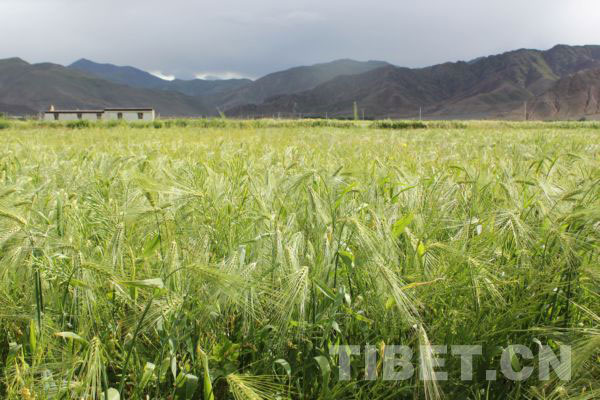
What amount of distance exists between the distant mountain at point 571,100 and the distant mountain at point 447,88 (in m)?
13.7

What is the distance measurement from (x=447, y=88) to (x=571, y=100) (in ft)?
222

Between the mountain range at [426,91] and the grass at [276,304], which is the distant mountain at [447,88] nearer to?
the mountain range at [426,91]

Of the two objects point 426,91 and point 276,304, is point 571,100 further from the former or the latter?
point 276,304

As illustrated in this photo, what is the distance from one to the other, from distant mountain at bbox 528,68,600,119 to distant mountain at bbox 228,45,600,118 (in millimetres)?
13729

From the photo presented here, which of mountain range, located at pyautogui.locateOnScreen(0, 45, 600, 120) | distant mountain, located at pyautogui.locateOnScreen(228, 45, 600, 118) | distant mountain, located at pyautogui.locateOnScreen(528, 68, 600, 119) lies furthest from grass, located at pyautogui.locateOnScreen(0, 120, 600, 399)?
distant mountain, located at pyautogui.locateOnScreen(228, 45, 600, 118)

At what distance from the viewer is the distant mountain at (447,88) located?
148750 mm

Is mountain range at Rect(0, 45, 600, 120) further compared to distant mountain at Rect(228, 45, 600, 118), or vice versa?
distant mountain at Rect(228, 45, 600, 118)

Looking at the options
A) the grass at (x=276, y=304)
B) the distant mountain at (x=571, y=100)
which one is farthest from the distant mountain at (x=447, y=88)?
the grass at (x=276, y=304)

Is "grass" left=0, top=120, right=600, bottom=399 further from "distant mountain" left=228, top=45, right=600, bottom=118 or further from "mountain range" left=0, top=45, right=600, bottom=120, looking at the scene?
"distant mountain" left=228, top=45, right=600, bottom=118

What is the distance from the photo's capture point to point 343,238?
143 centimetres

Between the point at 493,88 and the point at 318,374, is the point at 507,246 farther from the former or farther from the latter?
the point at 493,88

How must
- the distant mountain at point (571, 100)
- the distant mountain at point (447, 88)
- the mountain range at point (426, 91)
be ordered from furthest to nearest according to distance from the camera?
the distant mountain at point (447, 88), the mountain range at point (426, 91), the distant mountain at point (571, 100)

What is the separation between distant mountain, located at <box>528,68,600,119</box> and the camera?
111m

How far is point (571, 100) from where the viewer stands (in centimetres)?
11600
